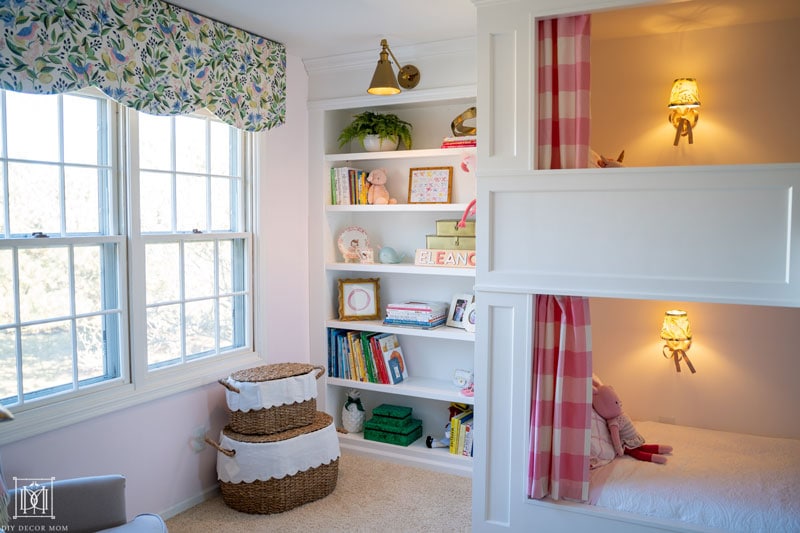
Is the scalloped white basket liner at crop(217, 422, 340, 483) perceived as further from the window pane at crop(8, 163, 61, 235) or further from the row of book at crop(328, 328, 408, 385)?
the window pane at crop(8, 163, 61, 235)

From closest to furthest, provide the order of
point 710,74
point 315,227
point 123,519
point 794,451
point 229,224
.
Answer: point 123,519 < point 794,451 < point 710,74 < point 229,224 < point 315,227

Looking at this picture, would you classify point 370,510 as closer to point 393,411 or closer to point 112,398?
point 393,411

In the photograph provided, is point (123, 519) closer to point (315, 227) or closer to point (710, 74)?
point (315, 227)

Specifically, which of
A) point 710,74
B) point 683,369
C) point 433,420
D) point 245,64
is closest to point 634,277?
point 683,369

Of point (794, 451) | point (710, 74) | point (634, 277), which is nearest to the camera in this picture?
point (634, 277)

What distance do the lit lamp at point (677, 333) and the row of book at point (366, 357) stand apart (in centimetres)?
162

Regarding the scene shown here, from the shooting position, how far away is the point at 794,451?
10.3ft

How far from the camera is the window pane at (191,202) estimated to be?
3406mm

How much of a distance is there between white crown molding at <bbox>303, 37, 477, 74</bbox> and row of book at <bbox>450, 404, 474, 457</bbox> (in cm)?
213

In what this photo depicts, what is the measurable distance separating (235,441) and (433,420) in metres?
1.42

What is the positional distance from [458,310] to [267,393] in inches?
51.0

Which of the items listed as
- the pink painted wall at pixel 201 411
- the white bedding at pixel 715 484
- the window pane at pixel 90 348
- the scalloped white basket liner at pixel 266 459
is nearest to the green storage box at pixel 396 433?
the pink painted wall at pixel 201 411

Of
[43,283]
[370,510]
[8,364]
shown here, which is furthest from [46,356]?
[370,510]

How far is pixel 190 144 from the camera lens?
346cm
